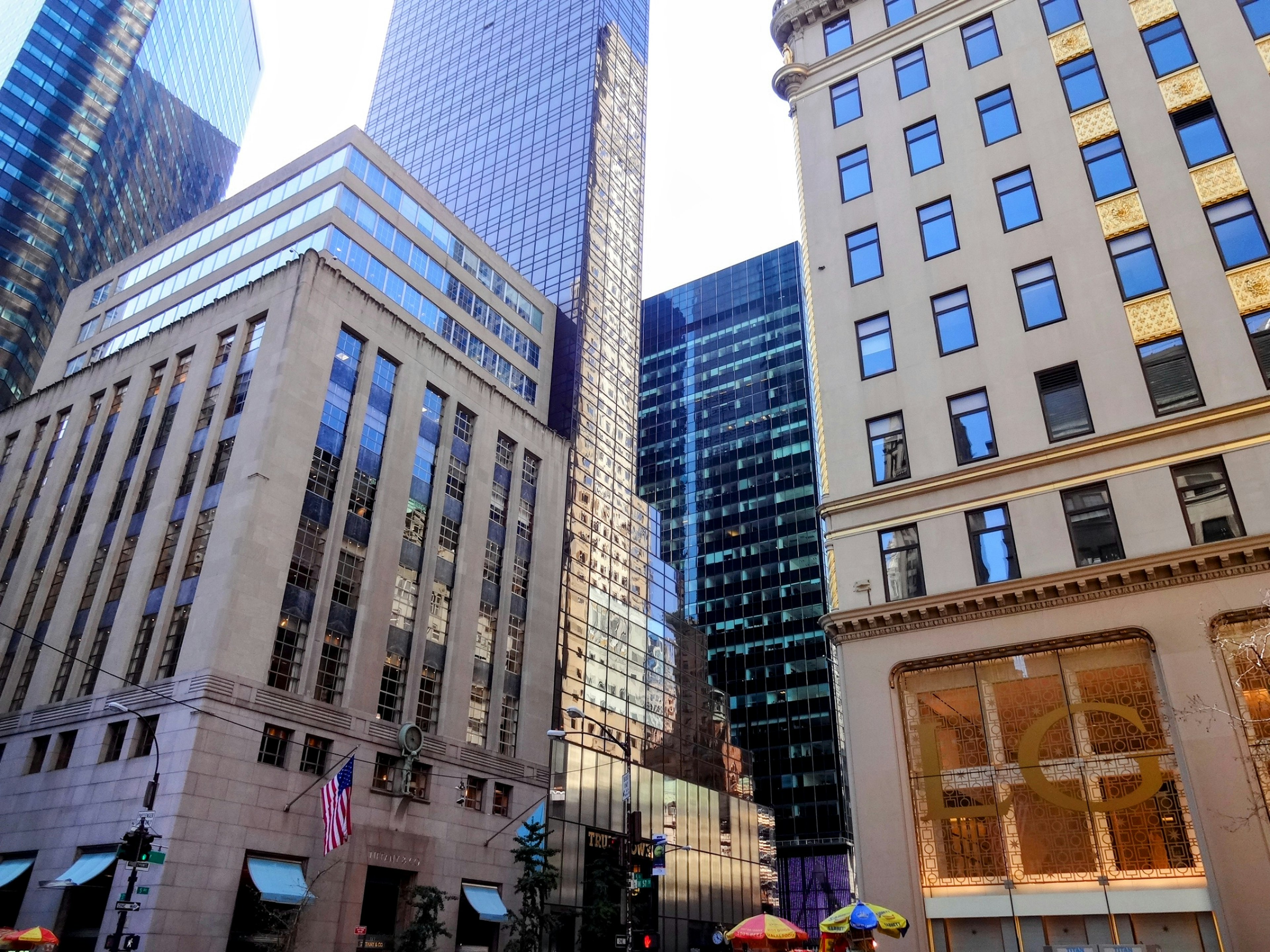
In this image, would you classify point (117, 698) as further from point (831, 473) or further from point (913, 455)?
point (913, 455)

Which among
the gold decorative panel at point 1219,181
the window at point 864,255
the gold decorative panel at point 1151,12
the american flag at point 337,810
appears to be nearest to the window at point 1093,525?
the gold decorative panel at point 1219,181

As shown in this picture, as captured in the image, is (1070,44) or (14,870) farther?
(14,870)

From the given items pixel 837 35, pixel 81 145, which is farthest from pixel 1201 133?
pixel 81 145

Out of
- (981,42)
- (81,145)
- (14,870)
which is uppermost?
(81,145)

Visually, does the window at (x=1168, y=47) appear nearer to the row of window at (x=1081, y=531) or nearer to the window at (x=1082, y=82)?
the window at (x=1082, y=82)

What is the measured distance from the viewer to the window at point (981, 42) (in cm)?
3388

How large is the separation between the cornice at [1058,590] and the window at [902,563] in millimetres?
612

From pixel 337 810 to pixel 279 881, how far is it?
4.20 m

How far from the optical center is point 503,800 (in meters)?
52.0

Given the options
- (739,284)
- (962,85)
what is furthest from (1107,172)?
(739,284)

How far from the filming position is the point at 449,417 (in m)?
56.1

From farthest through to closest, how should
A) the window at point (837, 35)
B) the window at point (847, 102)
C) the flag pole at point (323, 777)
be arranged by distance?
the flag pole at point (323, 777), the window at point (837, 35), the window at point (847, 102)

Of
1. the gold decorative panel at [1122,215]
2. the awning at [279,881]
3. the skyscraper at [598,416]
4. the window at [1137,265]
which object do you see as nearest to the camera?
the window at [1137,265]

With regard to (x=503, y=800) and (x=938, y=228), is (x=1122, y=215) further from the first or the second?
(x=503, y=800)
